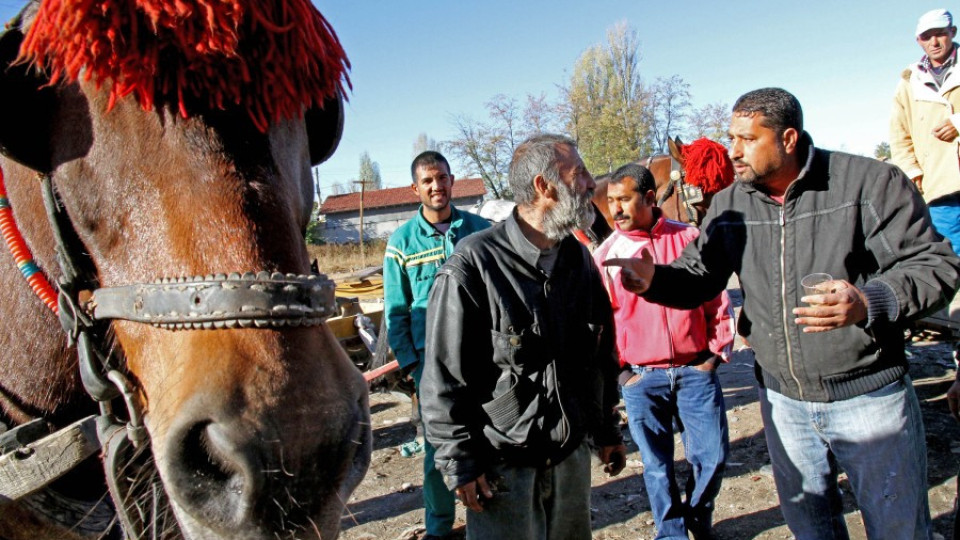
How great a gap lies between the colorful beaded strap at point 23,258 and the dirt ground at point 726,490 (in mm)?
2520

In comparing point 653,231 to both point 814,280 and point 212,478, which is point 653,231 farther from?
point 212,478

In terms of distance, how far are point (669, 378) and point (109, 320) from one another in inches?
125

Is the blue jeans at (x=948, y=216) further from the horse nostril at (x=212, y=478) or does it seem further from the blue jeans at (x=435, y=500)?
the horse nostril at (x=212, y=478)

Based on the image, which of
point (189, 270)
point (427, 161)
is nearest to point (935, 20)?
point (427, 161)

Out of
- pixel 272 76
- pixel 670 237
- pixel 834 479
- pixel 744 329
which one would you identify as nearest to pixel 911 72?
pixel 670 237

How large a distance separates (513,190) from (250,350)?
1755 millimetres

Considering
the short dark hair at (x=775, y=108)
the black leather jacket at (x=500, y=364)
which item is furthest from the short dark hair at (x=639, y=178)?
the black leather jacket at (x=500, y=364)

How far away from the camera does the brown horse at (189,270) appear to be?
1121 millimetres

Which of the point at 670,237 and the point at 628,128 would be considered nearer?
the point at 670,237

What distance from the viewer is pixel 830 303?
2018mm

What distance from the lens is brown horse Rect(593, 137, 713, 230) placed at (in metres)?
7.35

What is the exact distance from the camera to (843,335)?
231 centimetres

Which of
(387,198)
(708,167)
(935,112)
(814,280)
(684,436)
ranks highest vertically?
(387,198)

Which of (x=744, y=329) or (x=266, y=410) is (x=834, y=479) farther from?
(x=266, y=410)
